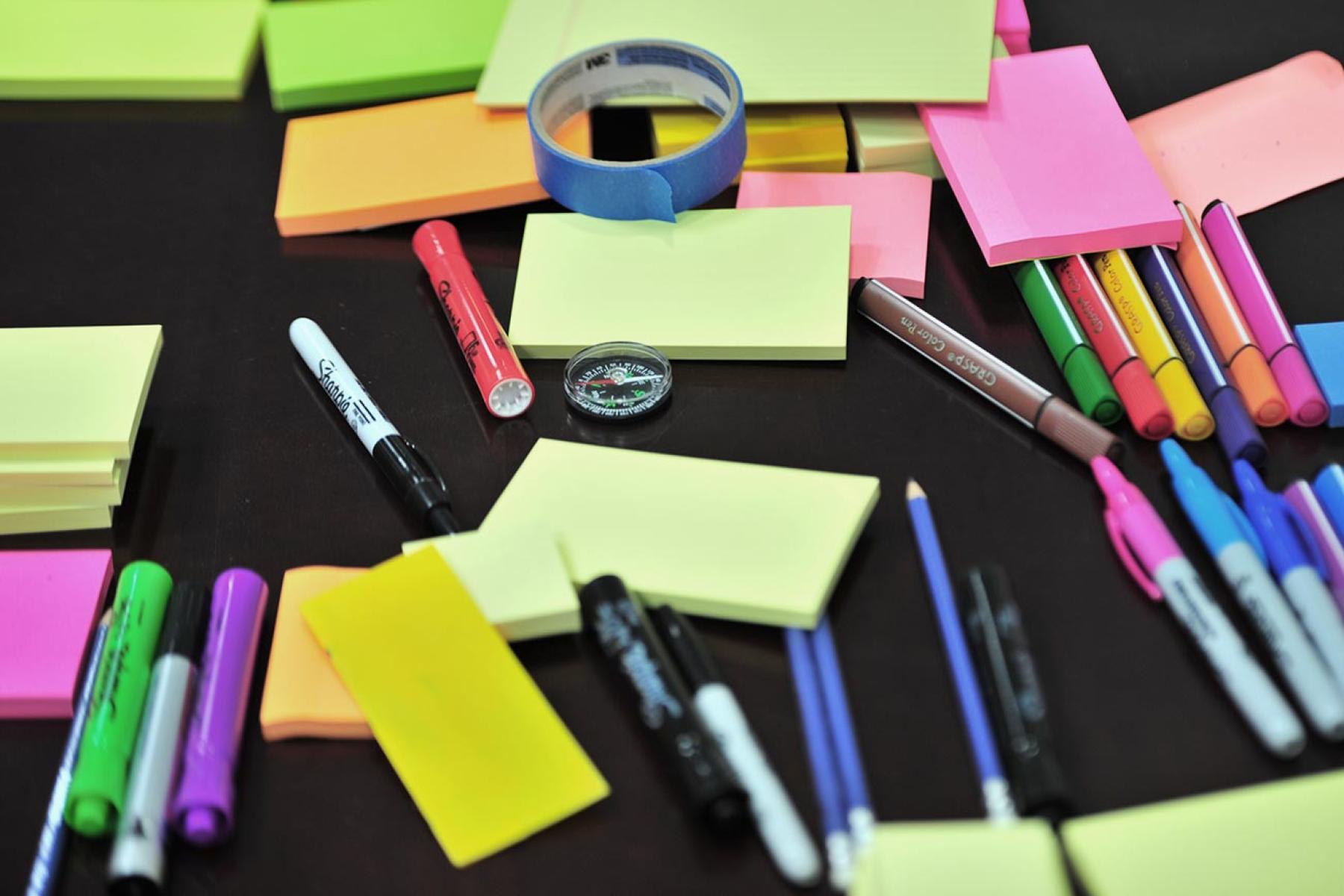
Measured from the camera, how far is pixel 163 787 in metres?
0.70

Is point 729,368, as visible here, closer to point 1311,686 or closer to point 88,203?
point 1311,686

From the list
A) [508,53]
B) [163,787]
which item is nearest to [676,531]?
[163,787]

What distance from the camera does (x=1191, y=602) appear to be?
75cm

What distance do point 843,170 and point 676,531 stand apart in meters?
0.41

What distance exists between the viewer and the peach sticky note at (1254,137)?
1028mm

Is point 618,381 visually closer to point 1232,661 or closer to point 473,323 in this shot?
point 473,323

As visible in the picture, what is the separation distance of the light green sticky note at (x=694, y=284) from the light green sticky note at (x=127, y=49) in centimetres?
44

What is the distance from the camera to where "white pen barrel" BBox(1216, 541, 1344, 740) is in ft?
2.28

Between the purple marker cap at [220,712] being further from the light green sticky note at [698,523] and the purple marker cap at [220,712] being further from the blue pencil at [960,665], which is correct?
the blue pencil at [960,665]

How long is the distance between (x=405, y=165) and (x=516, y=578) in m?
0.45

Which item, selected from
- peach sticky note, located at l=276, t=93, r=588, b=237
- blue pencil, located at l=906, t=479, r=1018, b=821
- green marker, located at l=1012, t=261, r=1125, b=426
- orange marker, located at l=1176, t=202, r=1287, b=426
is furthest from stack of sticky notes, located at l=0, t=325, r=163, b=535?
orange marker, located at l=1176, t=202, r=1287, b=426

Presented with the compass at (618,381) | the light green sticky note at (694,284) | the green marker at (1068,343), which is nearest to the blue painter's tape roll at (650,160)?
the light green sticky note at (694,284)

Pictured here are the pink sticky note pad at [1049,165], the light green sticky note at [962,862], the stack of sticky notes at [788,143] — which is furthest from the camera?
the stack of sticky notes at [788,143]

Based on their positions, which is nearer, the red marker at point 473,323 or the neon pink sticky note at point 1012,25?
the red marker at point 473,323
